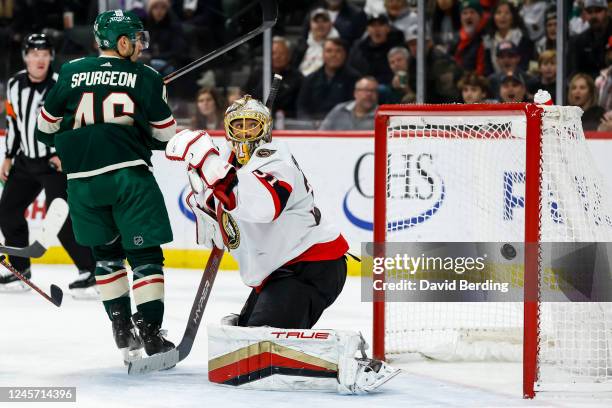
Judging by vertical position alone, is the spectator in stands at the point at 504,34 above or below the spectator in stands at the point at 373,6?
below

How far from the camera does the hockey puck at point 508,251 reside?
432 centimetres

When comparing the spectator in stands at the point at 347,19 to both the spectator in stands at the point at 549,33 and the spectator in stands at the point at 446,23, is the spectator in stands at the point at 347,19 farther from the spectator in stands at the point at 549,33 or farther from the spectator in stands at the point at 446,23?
the spectator in stands at the point at 549,33

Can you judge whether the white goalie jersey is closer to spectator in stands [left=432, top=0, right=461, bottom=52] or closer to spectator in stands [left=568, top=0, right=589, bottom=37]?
spectator in stands [left=568, top=0, right=589, bottom=37]

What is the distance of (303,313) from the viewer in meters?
3.53

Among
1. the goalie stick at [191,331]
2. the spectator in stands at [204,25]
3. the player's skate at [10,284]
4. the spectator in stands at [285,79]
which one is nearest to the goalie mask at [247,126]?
the goalie stick at [191,331]

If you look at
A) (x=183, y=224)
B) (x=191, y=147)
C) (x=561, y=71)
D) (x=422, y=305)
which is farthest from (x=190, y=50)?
(x=191, y=147)

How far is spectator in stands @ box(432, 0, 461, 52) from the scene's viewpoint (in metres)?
6.77

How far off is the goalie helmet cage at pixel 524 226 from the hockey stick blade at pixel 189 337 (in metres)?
0.54

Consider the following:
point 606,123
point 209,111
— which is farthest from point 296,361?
point 209,111

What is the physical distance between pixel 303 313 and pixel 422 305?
894 millimetres

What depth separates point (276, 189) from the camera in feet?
11.0

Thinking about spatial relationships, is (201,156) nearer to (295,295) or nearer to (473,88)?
(295,295)

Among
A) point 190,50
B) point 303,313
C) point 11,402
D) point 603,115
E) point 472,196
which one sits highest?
point 190,50

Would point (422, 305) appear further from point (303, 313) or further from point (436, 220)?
point (436, 220)
